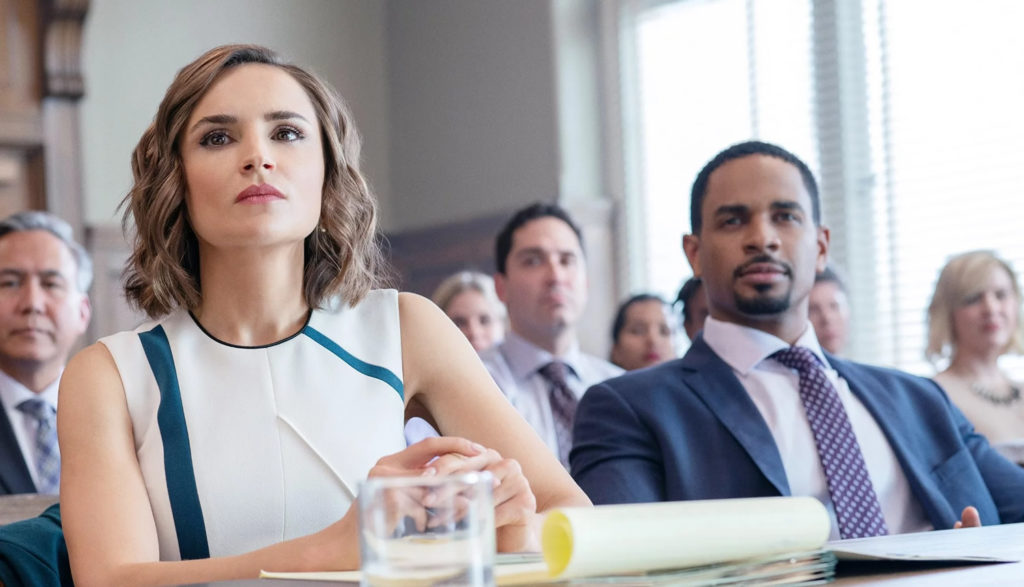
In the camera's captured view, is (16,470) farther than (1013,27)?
No

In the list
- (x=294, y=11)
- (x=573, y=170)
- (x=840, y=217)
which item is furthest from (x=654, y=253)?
(x=294, y=11)

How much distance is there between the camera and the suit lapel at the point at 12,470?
2.96 m

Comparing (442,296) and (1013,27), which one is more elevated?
(1013,27)

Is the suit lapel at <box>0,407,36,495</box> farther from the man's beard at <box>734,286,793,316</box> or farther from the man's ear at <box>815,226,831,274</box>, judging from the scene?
the man's ear at <box>815,226,831,274</box>

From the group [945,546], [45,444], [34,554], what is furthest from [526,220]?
[945,546]

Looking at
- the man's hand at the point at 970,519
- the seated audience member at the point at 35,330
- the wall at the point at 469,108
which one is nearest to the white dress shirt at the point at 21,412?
the seated audience member at the point at 35,330

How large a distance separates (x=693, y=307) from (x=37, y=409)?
6.19 ft

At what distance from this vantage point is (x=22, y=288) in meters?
3.47

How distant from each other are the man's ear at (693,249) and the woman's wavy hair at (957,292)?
2.02 meters

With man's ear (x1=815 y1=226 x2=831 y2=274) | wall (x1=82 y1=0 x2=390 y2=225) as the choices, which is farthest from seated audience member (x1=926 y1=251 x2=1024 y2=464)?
wall (x1=82 y1=0 x2=390 y2=225)

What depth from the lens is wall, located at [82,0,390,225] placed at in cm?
538

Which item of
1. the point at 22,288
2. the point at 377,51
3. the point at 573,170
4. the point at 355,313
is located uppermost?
→ the point at 377,51

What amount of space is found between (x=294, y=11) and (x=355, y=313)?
187 inches

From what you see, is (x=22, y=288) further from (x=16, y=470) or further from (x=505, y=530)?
(x=505, y=530)
